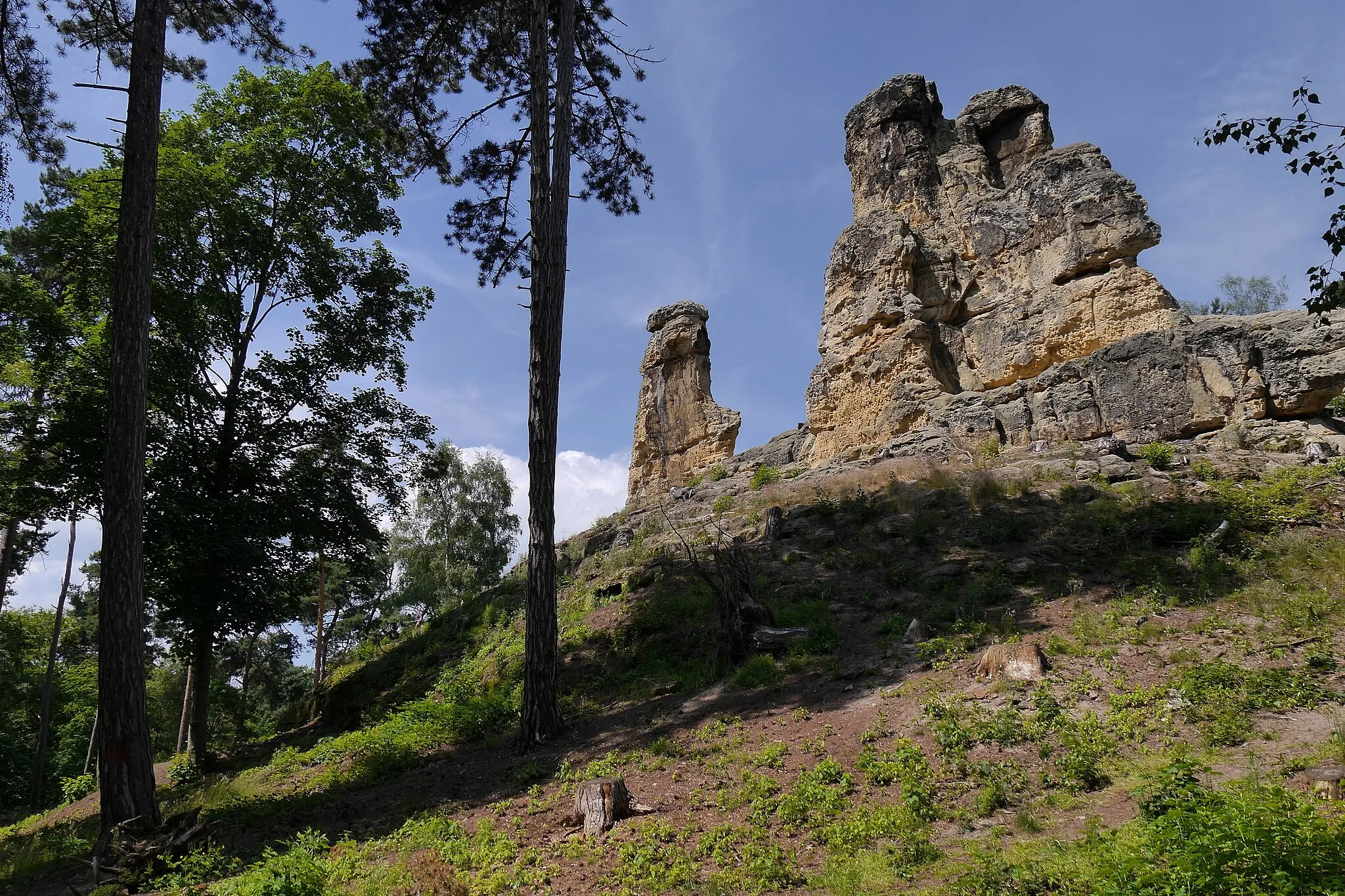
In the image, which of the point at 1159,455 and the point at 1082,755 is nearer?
the point at 1082,755

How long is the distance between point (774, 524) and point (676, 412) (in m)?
15.5

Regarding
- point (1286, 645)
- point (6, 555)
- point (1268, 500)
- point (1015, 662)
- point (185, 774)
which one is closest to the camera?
point (1286, 645)

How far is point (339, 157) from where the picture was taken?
718 inches

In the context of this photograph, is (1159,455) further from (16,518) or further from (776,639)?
(16,518)

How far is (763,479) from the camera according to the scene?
20.7 meters

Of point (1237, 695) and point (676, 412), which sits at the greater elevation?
point (676, 412)

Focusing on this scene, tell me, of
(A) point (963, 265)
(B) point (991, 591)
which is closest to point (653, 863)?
(B) point (991, 591)

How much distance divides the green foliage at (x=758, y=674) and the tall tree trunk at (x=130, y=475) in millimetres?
6734

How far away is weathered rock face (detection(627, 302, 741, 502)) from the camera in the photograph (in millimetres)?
29797

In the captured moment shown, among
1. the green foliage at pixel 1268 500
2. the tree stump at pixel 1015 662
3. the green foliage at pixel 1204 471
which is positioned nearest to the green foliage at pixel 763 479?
the green foliage at pixel 1204 471

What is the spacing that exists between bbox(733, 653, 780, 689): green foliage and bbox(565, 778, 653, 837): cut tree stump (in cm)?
313

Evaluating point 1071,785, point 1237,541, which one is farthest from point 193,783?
point 1237,541

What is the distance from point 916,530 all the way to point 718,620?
13.9ft

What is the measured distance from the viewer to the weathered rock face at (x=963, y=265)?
1986 cm
